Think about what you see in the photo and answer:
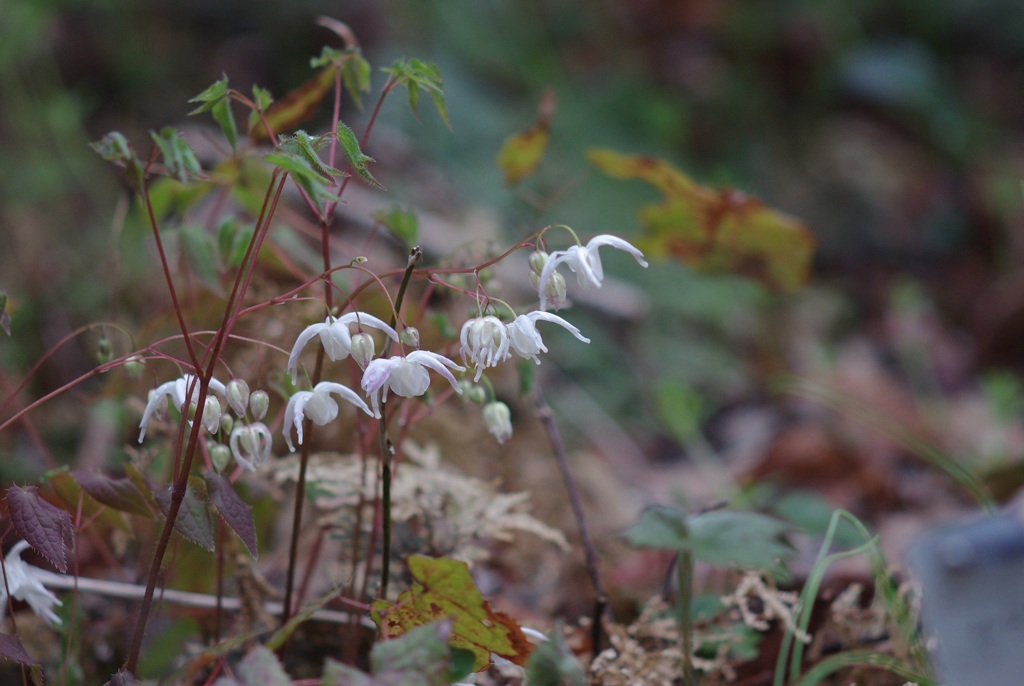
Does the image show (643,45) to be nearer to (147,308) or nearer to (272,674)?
(147,308)

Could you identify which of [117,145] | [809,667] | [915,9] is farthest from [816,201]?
[117,145]

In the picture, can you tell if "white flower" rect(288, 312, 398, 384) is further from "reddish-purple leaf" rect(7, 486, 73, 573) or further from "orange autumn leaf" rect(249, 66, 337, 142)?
"orange autumn leaf" rect(249, 66, 337, 142)

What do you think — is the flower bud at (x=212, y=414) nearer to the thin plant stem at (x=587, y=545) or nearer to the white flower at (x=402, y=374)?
the white flower at (x=402, y=374)

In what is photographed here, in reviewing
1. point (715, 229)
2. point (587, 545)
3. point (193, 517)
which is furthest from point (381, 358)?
point (715, 229)

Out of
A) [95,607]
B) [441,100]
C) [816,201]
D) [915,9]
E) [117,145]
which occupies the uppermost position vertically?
[915,9]

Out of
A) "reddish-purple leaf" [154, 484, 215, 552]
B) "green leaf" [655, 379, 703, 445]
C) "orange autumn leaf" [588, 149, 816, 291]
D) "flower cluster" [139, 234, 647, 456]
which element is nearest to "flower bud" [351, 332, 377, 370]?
"flower cluster" [139, 234, 647, 456]

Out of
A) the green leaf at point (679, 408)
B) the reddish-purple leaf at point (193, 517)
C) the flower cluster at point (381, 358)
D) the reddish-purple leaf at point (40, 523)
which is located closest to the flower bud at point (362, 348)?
the flower cluster at point (381, 358)
